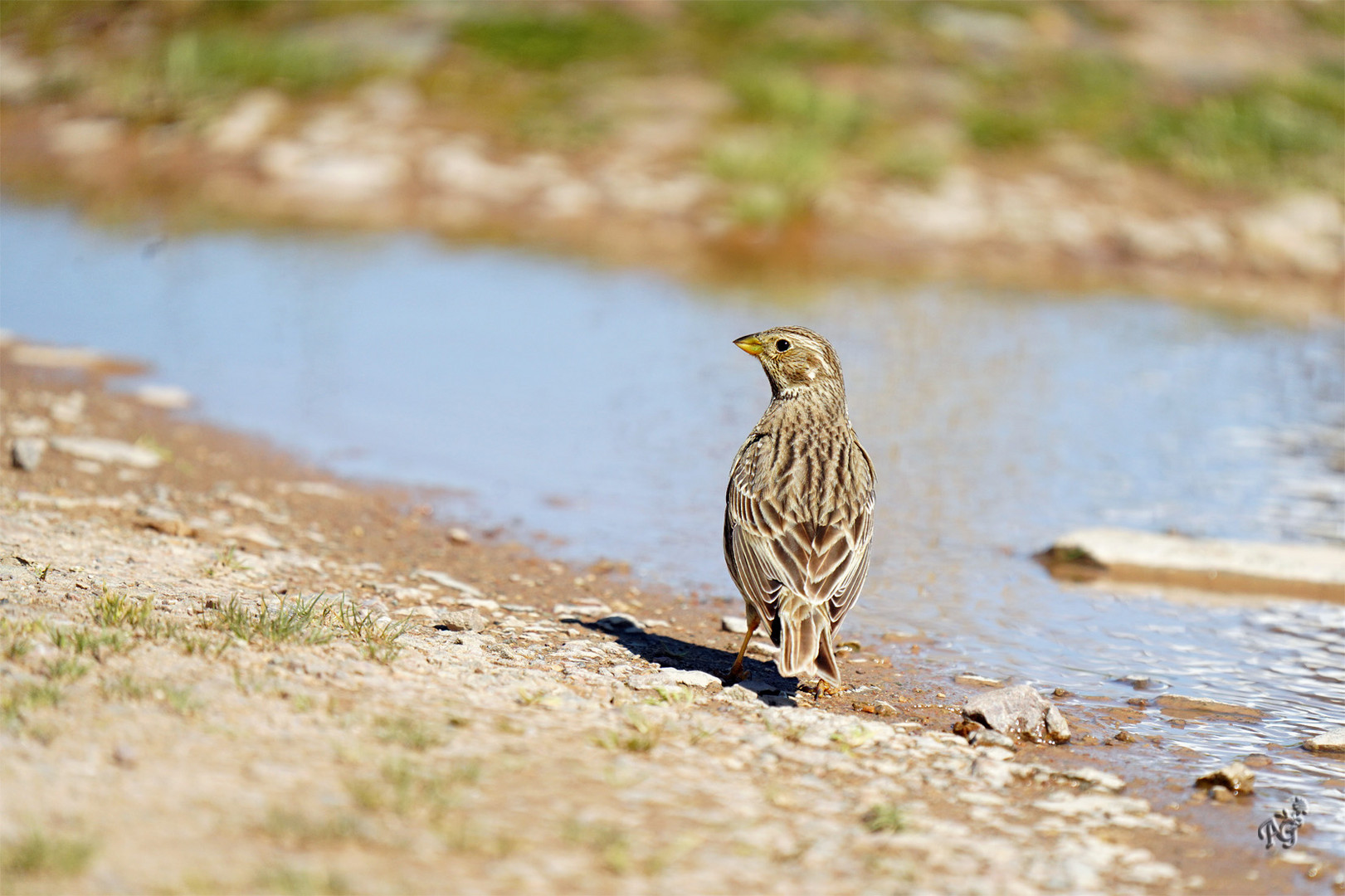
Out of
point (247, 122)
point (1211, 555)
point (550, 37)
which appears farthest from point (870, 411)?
point (550, 37)

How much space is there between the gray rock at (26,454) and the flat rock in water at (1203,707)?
5945mm

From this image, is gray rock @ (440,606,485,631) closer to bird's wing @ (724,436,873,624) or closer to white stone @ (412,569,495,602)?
white stone @ (412,569,495,602)

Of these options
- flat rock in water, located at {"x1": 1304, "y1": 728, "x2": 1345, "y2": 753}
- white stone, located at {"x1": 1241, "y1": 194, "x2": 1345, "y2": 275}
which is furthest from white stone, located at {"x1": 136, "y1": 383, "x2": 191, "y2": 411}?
white stone, located at {"x1": 1241, "y1": 194, "x2": 1345, "y2": 275}

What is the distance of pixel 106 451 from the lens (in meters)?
8.92

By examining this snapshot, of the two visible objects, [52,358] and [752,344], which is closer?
[752,344]

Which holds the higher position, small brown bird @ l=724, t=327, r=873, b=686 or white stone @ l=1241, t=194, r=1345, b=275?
white stone @ l=1241, t=194, r=1345, b=275

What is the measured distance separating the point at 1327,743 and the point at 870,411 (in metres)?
6.03

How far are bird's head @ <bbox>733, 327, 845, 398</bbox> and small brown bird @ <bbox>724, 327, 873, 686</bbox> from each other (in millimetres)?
128

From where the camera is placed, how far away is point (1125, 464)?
34.9 feet

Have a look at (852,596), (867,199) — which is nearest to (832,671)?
(852,596)

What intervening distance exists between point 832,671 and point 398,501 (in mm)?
4055

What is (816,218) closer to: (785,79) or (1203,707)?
(785,79)

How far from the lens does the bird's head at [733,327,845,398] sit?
695 centimetres

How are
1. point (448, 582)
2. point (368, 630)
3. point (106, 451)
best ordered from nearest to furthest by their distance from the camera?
point (368, 630)
point (448, 582)
point (106, 451)
